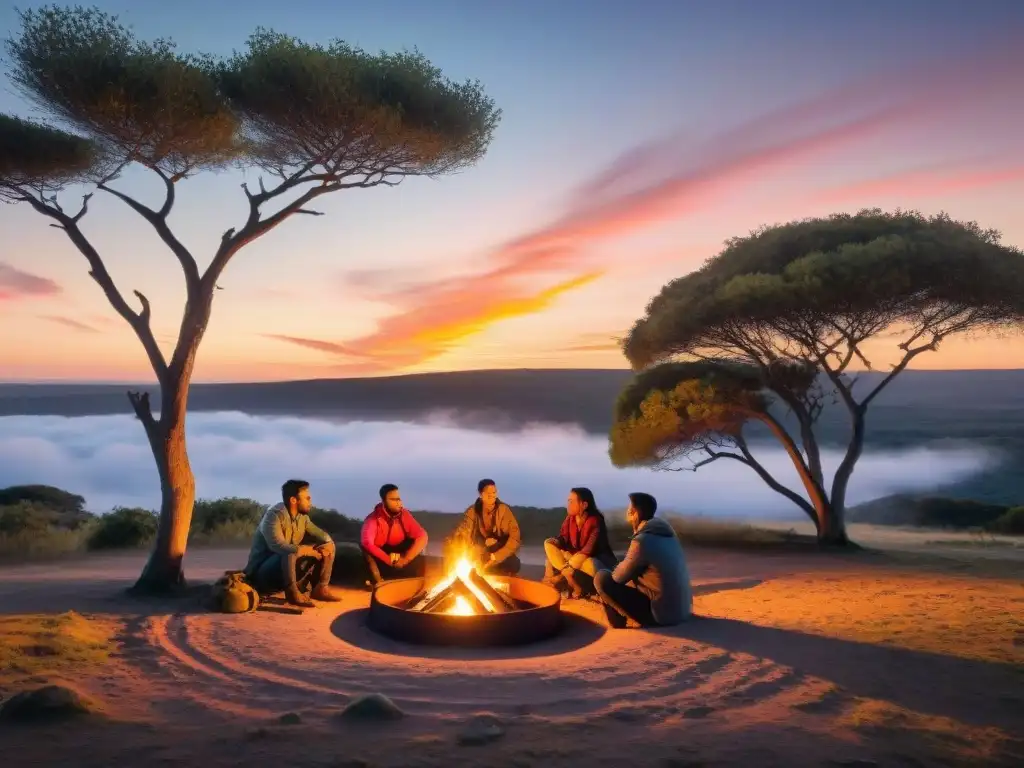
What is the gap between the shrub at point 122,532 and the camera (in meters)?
15.0

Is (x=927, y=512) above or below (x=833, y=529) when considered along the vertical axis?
below

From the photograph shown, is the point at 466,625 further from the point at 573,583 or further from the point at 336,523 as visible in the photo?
the point at 336,523

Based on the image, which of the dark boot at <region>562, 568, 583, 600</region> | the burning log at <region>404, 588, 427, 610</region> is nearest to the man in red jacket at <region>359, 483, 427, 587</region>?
the burning log at <region>404, 588, 427, 610</region>

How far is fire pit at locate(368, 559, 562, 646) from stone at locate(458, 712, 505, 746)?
207cm

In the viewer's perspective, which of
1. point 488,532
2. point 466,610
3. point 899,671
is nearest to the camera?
point 899,671

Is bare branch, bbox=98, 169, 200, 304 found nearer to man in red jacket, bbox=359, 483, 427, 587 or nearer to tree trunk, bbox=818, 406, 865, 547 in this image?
man in red jacket, bbox=359, 483, 427, 587

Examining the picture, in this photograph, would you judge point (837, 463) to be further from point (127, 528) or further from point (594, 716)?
point (127, 528)

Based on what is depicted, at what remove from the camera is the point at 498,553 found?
368 inches

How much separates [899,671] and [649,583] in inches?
93.1

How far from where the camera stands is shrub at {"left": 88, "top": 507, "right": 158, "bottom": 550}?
15.0 meters

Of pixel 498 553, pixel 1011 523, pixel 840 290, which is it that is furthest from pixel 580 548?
pixel 1011 523

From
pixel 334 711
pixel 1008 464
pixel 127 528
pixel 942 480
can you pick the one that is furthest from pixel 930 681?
pixel 1008 464

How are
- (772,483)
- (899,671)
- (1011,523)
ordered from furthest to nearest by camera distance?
1. (1011,523)
2. (772,483)
3. (899,671)

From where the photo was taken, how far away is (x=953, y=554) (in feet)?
47.2
